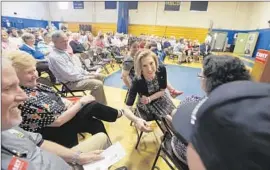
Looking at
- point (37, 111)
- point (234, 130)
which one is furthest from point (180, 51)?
point (234, 130)

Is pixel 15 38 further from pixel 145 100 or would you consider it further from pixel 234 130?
pixel 234 130

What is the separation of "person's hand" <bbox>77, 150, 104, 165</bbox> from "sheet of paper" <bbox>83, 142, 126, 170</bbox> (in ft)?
0.08

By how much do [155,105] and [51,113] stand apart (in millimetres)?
1120

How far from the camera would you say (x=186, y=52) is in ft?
30.1

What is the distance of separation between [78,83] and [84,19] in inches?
625

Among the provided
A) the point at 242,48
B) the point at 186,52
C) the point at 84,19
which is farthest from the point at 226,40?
the point at 84,19

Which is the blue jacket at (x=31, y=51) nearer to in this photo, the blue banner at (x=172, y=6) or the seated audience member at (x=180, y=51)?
the seated audience member at (x=180, y=51)

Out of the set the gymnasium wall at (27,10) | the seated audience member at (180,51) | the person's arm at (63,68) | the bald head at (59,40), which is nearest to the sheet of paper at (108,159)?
the person's arm at (63,68)

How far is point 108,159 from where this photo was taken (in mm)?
1204

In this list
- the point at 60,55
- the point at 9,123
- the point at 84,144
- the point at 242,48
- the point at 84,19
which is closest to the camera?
the point at 9,123

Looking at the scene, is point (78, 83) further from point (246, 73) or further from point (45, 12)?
point (45, 12)

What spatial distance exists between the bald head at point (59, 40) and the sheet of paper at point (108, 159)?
6.44 feet

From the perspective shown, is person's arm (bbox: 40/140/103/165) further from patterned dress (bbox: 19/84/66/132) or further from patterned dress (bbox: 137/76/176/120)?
patterned dress (bbox: 137/76/176/120)

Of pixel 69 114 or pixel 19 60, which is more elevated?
pixel 19 60
